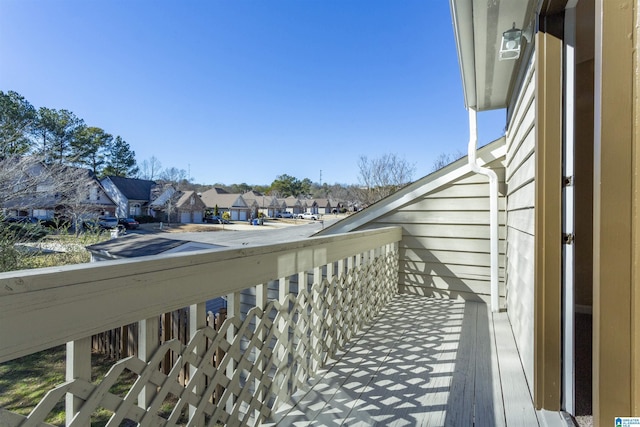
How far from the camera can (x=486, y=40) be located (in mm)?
2318

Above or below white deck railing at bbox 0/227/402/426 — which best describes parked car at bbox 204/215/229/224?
below

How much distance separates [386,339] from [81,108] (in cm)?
2337

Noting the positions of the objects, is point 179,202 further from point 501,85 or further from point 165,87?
point 501,85

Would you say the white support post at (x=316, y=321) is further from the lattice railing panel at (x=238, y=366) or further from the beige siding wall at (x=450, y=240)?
the beige siding wall at (x=450, y=240)

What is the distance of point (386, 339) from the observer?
2.47 meters

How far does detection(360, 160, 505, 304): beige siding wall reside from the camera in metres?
3.49

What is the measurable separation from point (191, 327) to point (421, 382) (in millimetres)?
1440

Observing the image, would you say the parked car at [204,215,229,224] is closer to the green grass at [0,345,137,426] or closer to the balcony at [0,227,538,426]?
the green grass at [0,345,137,426]

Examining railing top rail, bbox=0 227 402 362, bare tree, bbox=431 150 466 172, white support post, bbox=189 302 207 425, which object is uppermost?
bare tree, bbox=431 150 466 172

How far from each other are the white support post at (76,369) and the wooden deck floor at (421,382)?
3.26 feet

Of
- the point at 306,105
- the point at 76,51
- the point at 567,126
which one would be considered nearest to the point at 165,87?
the point at 76,51

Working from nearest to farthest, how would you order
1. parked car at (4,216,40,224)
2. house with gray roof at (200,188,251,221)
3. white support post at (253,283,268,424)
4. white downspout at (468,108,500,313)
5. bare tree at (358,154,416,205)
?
white support post at (253,283,268,424), white downspout at (468,108,500,313), parked car at (4,216,40,224), bare tree at (358,154,416,205), house with gray roof at (200,188,251,221)

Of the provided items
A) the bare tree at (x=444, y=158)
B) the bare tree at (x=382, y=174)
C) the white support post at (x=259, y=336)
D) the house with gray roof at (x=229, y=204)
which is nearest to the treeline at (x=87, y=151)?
the bare tree at (x=382, y=174)

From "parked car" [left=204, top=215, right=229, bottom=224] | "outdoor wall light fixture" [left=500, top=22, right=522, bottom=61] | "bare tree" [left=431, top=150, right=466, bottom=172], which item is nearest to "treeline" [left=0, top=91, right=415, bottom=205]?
"bare tree" [left=431, top=150, right=466, bottom=172]
